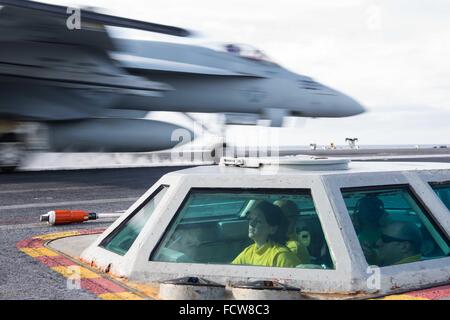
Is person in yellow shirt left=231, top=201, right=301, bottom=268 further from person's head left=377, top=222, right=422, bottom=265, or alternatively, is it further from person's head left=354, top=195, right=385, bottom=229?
person's head left=354, top=195, right=385, bottom=229

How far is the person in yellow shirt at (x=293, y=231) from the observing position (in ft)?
14.4

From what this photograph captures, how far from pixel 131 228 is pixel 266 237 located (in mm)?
1323

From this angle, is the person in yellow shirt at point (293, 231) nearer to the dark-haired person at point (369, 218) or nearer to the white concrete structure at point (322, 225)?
the white concrete structure at point (322, 225)

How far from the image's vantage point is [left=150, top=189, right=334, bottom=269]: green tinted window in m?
4.37

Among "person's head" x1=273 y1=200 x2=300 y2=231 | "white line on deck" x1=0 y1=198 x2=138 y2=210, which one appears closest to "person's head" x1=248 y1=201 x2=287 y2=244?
"person's head" x1=273 y1=200 x2=300 y2=231

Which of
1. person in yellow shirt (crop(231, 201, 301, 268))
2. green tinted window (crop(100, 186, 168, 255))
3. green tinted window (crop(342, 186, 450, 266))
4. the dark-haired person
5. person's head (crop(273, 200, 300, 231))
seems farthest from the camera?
green tinted window (crop(100, 186, 168, 255))

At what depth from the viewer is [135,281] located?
4316mm

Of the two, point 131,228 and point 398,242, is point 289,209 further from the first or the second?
point 131,228

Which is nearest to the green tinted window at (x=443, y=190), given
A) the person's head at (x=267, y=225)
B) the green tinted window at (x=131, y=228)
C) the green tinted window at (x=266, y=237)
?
the green tinted window at (x=266, y=237)

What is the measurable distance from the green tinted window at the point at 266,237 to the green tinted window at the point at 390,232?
1.32 ft

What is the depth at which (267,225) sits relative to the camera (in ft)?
14.6
